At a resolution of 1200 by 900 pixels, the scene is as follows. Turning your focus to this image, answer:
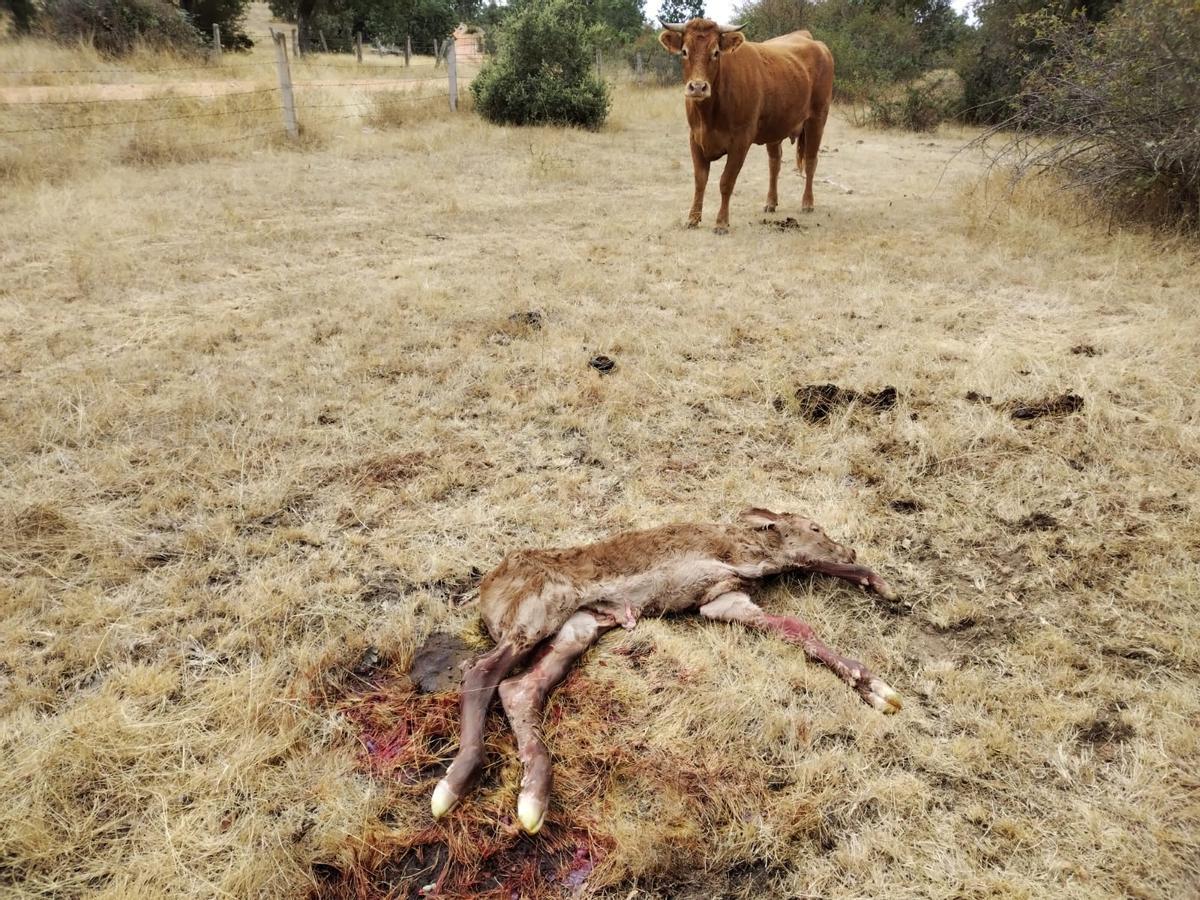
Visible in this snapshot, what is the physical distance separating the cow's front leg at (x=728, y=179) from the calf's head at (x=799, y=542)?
513 centimetres

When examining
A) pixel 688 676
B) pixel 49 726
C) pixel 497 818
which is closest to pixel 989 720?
→ pixel 688 676

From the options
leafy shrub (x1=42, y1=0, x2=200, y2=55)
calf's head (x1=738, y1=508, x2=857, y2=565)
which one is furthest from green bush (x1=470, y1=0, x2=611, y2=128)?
calf's head (x1=738, y1=508, x2=857, y2=565)

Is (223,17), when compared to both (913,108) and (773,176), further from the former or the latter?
(773,176)

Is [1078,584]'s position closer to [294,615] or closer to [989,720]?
[989,720]

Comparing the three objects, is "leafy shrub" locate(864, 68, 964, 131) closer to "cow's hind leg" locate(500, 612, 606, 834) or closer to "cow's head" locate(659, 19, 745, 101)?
"cow's head" locate(659, 19, 745, 101)

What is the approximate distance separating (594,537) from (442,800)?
4.35 ft

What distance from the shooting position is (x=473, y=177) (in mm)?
9539

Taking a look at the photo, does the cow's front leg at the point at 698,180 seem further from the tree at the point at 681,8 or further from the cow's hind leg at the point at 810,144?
the tree at the point at 681,8

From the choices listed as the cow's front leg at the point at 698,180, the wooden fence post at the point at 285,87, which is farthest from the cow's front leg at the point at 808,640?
the wooden fence post at the point at 285,87

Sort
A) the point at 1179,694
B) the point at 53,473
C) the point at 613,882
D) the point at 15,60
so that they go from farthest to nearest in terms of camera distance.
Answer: the point at 15,60, the point at 53,473, the point at 1179,694, the point at 613,882

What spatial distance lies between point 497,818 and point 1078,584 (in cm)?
233

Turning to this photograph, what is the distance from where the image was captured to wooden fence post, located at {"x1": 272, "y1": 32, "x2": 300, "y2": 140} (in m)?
10.3

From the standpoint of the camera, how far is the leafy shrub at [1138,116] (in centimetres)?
593

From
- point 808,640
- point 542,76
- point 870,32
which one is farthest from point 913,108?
point 808,640
